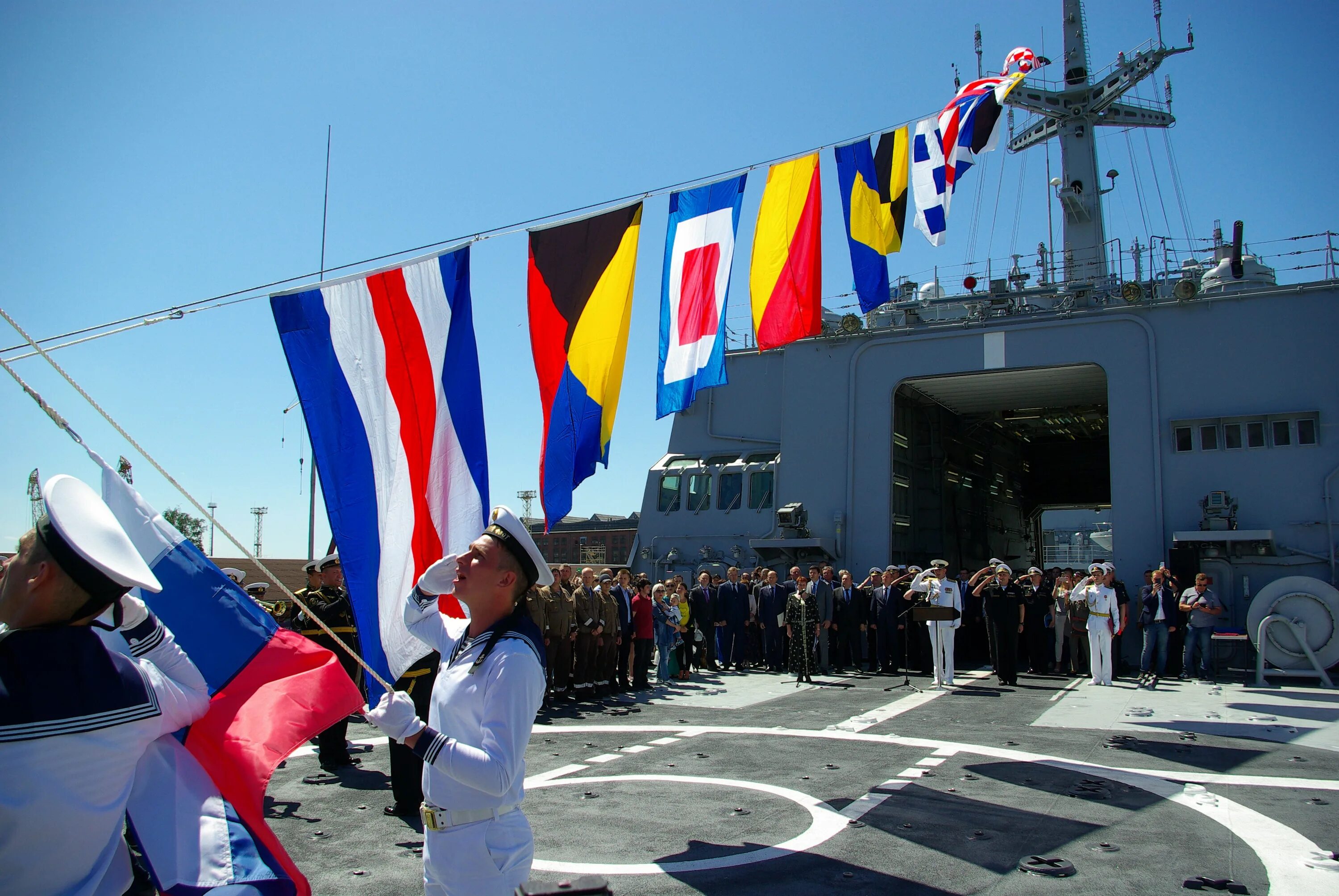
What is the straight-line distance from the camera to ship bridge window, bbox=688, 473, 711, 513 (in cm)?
2123

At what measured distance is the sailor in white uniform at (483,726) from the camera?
2451 millimetres

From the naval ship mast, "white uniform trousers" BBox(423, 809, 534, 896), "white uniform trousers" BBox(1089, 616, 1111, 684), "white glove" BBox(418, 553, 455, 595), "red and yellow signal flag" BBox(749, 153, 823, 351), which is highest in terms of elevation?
the naval ship mast

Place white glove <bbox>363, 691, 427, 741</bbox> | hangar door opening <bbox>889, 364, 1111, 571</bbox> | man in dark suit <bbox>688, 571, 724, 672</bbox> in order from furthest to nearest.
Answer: hangar door opening <bbox>889, 364, 1111, 571</bbox>, man in dark suit <bbox>688, 571, 724, 672</bbox>, white glove <bbox>363, 691, 427, 741</bbox>

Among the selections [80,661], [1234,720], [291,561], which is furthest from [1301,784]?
[291,561]

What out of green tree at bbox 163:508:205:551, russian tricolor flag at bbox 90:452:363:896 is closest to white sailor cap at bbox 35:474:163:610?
russian tricolor flag at bbox 90:452:363:896

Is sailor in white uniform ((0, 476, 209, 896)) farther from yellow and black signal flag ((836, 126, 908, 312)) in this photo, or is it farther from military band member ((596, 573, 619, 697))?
military band member ((596, 573, 619, 697))

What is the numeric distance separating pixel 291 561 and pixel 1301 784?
693 inches

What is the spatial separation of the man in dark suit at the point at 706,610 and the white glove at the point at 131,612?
42.9 feet

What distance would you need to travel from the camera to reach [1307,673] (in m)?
12.4

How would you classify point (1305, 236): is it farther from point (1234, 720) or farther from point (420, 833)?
point (420, 833)

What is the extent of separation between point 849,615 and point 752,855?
36.5 ft

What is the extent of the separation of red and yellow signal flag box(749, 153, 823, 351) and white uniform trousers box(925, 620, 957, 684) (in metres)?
6.05

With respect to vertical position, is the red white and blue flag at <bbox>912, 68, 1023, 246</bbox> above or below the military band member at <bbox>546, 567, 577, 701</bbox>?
above

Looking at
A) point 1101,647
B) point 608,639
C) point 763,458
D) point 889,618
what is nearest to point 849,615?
point 889,618
